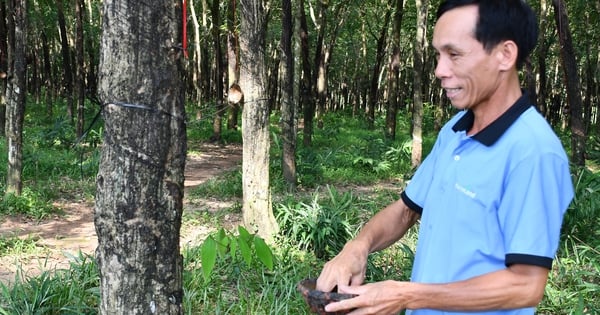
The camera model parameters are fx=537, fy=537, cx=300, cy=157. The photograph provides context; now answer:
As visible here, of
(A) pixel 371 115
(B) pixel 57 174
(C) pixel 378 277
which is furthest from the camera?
(A) pixel 371 115

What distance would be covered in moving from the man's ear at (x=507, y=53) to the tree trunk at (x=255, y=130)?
Result: 4297mm

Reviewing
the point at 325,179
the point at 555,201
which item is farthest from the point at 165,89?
the point at 325,179

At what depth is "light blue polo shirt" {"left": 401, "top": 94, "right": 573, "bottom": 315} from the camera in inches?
48.8

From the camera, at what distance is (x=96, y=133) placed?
10.4 m

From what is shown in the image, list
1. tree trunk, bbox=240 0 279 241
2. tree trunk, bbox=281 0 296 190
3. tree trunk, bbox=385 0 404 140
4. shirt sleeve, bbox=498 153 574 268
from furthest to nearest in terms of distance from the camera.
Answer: tree trunk, bbox=385 0 404 140 < tree trunk, bbox=281 0 296 190 < tree trunk, bbox=240 0 279 241 < shirt sleeve, bbox=498 153 574 268

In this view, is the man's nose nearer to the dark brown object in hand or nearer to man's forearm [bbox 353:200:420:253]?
man's forearm [bbox 353:200:420:253]

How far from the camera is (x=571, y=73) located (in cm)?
761

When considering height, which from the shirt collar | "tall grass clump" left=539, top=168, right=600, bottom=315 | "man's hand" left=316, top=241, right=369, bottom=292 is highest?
the shirt collar

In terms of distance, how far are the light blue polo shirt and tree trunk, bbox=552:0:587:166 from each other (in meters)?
6.85

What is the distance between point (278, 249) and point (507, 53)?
425 centimetres

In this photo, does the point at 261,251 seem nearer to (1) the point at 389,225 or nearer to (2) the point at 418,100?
Answer: (1) the point at 389,225

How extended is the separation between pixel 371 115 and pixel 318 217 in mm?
14394

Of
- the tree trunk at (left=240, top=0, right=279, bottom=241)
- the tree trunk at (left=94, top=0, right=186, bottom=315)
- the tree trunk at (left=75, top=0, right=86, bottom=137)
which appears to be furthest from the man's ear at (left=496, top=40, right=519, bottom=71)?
the tree trunk at (left=75, top=0, right=86, bottom=137)

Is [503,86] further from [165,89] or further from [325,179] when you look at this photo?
[325,179]
